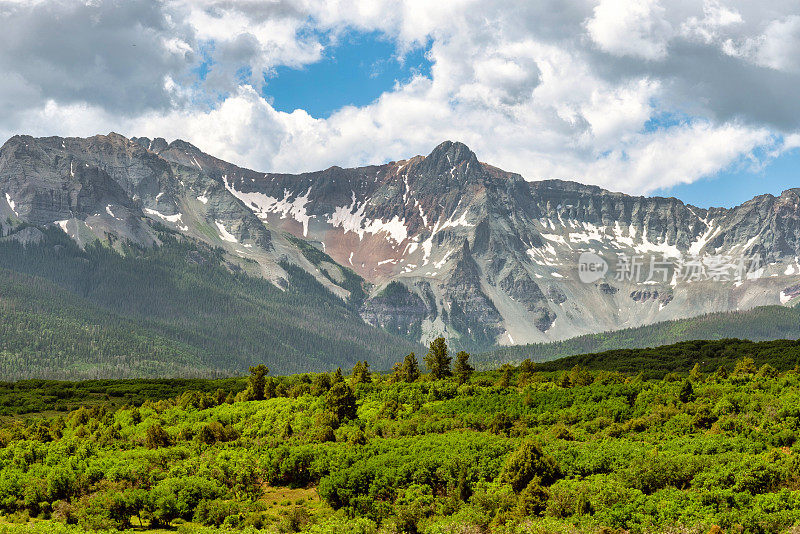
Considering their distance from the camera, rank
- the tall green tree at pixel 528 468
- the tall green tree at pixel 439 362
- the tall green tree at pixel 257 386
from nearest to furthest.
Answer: the tall green tree at pixel 528 468 → the tall green tree at pixel 257 386 → the tall green tree at pixel 439 362

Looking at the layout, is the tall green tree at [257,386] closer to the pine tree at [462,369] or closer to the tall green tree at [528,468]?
the pine tree at [462,369]

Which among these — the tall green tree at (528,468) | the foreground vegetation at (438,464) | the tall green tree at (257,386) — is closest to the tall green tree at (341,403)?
the foreground vegetation at (438,464)

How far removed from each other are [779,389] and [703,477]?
41293 millimetres

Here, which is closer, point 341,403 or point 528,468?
point 528,468

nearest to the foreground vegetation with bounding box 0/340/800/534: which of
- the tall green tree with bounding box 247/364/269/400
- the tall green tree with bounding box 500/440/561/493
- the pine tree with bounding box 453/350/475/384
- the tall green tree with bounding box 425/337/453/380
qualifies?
the tall green tree with bounding box 500/440/561/493

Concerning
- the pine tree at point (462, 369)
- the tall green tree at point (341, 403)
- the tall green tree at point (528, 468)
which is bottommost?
the tall green tree at point (528, 468)

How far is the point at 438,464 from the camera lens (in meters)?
80.6

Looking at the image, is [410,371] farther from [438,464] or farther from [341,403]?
[438,464]

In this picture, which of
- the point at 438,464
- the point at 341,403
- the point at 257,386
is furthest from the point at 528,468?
the point at 257,386

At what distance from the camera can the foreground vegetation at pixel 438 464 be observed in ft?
224

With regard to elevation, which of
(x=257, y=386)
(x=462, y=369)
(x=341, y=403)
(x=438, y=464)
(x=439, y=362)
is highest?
(x=439, y=362)

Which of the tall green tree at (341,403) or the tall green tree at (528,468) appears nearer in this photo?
the tall green tree at (528,468)

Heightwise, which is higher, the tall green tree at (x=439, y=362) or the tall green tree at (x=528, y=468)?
the tall green tree at (x=439, y=362)

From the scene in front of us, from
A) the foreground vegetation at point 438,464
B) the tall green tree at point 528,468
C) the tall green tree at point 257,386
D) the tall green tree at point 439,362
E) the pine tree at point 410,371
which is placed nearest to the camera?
the foreground vegetation at point 438,464
